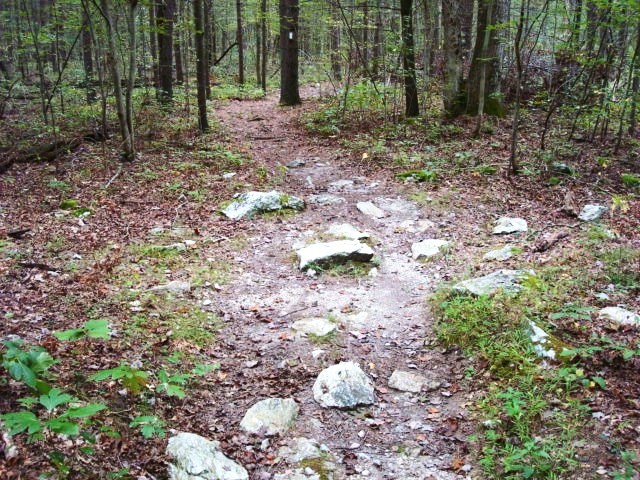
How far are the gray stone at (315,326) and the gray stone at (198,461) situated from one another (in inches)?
72.1

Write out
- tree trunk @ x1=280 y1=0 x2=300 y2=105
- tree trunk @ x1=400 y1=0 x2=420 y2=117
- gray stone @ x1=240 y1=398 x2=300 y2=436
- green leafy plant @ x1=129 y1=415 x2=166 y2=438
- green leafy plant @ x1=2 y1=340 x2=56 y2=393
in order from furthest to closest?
1. tree trunk @ x1=280 y1=0 x2=300 y2=105
2. tree trunk @ x1=400 y1=0 x2=420 y2=117
3. gray stone @ x1=240 y1=398 x2=300 y2=436
4. green leafy plant @ x1=129 y1=415 x2=166 y2=438
5. green leafy plant @ x1=2 y1=340 x2=56 y2=393

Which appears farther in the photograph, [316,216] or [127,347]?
[316,216]

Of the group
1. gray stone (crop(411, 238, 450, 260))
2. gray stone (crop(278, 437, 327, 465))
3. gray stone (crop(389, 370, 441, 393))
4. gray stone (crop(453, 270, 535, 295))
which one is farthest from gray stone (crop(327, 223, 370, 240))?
gray stone (crop(278, 437, 327, 465))

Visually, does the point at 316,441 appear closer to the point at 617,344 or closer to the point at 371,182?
the point at 617,344

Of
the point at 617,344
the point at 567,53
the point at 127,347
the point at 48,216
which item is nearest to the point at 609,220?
the point at 617,344

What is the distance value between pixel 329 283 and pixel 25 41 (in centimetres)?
1273

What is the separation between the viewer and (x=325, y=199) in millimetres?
9352

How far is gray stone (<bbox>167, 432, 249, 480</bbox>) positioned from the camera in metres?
3.28

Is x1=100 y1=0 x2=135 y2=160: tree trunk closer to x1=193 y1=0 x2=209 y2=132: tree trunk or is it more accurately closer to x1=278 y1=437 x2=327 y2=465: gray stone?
x1=193 y1=0 x2=209 y2=132: tree trunk

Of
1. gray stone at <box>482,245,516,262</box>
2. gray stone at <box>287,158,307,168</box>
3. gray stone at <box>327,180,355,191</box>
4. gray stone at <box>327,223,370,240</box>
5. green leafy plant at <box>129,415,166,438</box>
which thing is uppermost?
gray stone at <box>287,158,307,168</box>

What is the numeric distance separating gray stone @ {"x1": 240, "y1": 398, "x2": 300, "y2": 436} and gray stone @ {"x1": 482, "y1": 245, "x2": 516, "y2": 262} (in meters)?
3.56

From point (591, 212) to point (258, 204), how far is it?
17.8 ft

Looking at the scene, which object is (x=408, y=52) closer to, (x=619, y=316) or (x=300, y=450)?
(x=619, y=316)

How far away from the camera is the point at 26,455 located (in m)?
2.83
